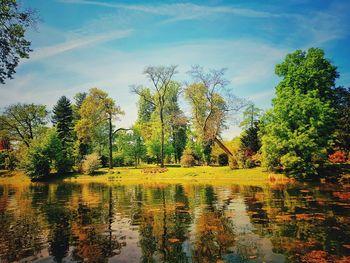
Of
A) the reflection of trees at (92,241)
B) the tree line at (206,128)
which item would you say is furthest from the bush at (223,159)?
the reflection of trees at (92,241)

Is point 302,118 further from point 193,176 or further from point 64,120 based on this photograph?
point 64,120

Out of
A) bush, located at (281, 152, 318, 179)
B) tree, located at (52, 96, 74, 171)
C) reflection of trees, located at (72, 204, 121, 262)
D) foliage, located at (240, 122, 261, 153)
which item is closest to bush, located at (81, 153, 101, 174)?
tree, located at (52, 96, 74, 171)

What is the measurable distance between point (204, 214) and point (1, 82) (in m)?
13.9

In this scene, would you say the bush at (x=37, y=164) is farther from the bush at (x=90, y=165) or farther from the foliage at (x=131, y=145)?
the foliage at (x=131, y=145)

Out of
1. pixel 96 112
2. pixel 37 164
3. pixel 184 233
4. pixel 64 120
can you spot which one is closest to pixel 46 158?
pixel 37 164

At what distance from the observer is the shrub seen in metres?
40.7

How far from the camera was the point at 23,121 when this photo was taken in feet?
238

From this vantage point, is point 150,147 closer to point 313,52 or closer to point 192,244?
point 313,52

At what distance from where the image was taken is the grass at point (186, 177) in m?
41.6

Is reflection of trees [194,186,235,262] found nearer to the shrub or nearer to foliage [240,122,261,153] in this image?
the shrub

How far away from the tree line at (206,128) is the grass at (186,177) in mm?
2094

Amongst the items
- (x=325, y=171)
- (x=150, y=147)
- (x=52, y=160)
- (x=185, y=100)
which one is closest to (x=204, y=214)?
(x=325, y=171)

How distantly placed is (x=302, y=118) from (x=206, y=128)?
72.5 ft

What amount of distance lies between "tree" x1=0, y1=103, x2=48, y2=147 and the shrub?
63.7 m
